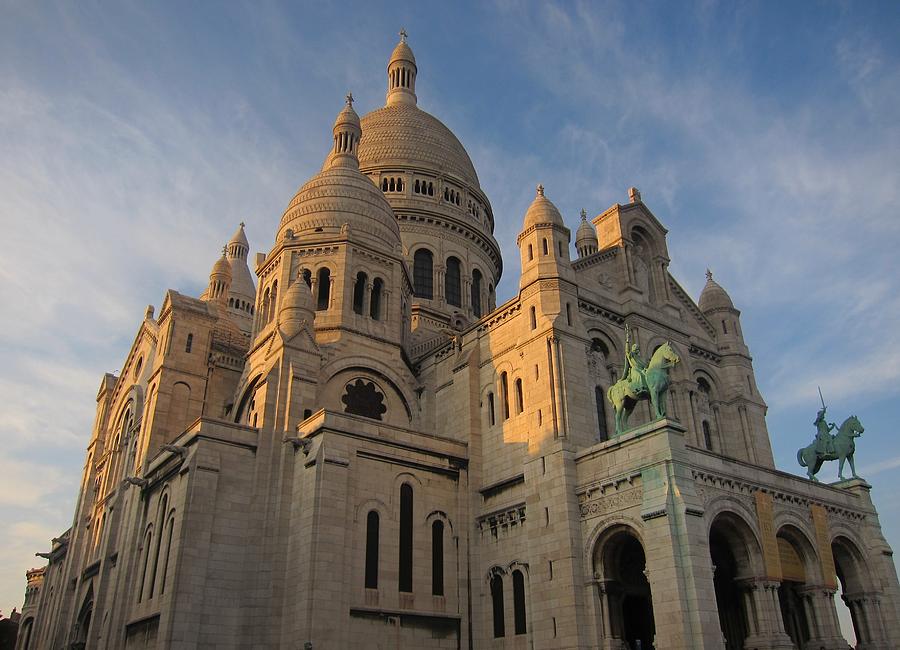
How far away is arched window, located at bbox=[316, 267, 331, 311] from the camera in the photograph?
39.7 metres

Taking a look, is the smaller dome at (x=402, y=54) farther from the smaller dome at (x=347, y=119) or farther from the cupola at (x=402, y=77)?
the smaller dome at (x=347, y=119)

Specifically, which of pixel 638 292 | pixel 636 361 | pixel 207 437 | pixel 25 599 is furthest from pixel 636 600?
pixel 25 599

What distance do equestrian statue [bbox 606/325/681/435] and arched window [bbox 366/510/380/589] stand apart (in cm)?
1021

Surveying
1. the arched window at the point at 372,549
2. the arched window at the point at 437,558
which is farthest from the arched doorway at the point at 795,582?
the arched window at the point at 372,549

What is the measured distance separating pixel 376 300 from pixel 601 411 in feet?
44.5

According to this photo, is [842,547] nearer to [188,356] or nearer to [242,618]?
[242,618]

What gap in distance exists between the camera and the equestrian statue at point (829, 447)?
1359 inches

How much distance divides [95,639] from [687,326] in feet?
103

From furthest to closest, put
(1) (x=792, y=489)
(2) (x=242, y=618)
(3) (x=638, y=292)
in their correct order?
(3) (x=638, y=292)
(1) (x=792, y=489)
(2) (x=242, y=618)

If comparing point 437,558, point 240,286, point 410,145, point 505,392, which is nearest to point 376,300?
point 505,392

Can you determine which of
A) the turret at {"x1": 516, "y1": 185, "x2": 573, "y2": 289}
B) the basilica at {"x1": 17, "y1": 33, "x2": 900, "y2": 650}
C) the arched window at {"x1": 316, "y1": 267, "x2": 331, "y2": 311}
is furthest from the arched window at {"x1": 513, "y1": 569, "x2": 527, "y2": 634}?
the arched window at {"x1": 316, "y1": 267, "x2": 331, "y2": 311}

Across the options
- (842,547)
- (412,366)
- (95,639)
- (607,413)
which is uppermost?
(412,366)

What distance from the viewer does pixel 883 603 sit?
3158cm

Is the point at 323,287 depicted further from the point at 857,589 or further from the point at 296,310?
the point at 857,589
